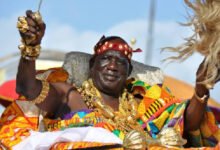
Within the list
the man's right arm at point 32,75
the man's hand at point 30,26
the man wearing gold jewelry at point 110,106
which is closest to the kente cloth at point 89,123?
the man wearing gold jewelry at point 110,106

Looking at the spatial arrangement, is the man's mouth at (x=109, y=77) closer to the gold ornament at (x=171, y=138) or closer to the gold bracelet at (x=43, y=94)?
the gold bracelet at (x=43, y=94)

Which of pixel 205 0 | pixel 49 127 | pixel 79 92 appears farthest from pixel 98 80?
pixel 205 0

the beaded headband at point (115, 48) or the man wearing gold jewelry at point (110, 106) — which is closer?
the man wearing gold jewelry at point (110, 106)

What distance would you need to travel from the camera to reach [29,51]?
520 centimetres

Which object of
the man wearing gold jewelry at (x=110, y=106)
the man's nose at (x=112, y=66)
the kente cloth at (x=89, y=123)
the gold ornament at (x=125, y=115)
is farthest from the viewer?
the man's nose at (x=112, y=66)

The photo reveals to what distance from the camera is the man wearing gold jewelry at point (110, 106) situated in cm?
520

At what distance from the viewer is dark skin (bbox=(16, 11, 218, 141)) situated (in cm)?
529

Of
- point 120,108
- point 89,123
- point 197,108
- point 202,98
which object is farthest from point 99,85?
point 202,98

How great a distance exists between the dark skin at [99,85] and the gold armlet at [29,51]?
33 millimetres

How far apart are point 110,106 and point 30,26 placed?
1.27 metres

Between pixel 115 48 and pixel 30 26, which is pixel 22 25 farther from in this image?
pixel 115 48

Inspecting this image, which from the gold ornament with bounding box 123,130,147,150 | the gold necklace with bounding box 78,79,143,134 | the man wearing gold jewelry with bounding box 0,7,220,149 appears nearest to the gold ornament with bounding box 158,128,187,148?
the man wearing gold jewelry with bounding box 0,7,220,149

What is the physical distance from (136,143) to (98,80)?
1.26 meters

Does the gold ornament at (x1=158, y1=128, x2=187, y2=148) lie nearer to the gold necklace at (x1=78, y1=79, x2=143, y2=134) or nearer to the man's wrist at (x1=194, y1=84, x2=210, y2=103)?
the man's wrist at (x1=194, y1=84, x2=210, y2=103)
